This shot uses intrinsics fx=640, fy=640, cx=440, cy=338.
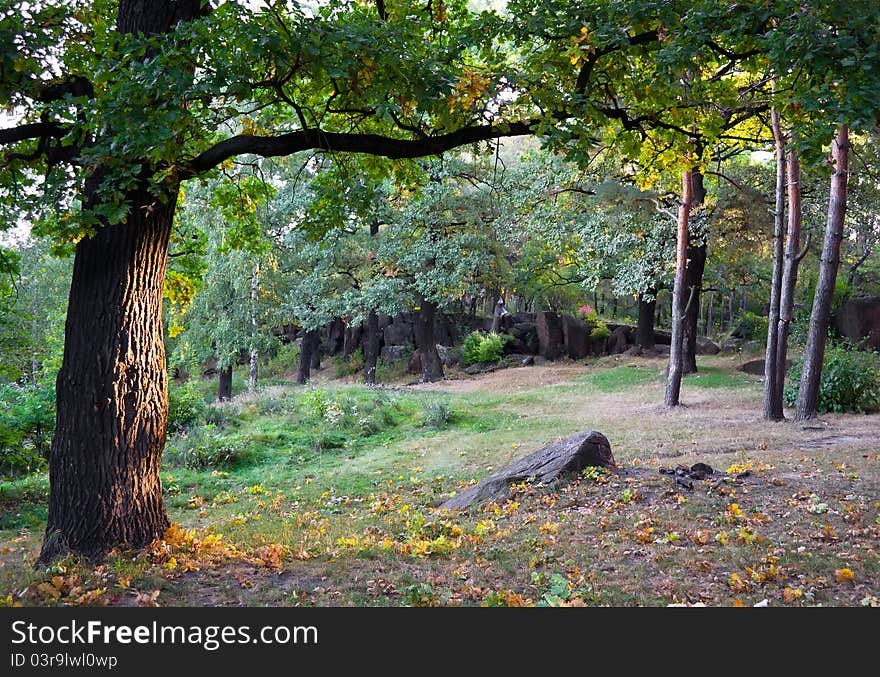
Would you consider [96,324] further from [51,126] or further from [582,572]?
[582,572]

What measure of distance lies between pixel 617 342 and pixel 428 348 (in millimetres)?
8971

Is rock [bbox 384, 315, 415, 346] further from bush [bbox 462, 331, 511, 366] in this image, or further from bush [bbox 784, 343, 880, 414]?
bush [bbox 784, 343, 880, 414]

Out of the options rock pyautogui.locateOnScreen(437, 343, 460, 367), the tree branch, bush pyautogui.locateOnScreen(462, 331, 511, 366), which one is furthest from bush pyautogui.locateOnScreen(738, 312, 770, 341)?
the tree branch

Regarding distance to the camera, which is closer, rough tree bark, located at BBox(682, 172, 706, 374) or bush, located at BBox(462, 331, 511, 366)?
rough tree bark, located at BBox(682, 172, 706, 374)

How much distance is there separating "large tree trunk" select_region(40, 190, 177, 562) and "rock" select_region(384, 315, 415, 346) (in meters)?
24.0

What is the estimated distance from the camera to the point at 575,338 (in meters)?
27.5

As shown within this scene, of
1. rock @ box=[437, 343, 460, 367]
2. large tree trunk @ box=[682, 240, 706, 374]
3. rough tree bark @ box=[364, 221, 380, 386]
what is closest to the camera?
large tree trunk @ box=[682, 240, 706, 374]

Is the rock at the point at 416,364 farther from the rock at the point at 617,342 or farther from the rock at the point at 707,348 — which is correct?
the rock at the point at 707,348

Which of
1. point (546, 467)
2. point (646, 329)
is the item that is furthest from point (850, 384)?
point (646, 329)

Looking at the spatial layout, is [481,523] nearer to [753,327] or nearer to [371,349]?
[371,349]

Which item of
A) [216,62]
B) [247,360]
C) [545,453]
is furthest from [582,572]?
[247,360]

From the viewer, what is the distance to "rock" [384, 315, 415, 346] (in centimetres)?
2952
